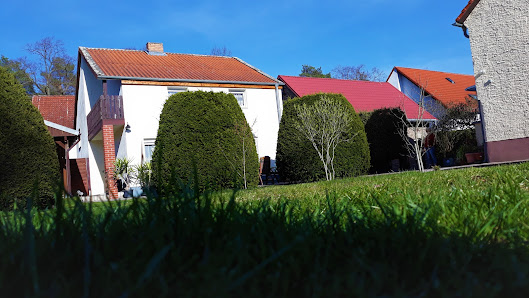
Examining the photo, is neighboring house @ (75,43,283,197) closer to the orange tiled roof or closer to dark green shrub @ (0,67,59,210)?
the orange tiled roof

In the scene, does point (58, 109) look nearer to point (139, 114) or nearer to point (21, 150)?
point (139, 114)

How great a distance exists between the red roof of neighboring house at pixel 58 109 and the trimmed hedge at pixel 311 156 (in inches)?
798

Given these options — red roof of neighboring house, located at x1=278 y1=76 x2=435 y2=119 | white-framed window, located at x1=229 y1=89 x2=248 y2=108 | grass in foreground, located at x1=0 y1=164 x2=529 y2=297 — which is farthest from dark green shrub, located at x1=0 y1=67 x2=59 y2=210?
red roof of neighboring house, located at x1=278 y1=76 x2=435 y2=119

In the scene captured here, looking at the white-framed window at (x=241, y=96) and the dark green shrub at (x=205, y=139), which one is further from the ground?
the white-framed window at (x=241, y=96)

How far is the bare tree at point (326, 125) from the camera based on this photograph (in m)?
13.0

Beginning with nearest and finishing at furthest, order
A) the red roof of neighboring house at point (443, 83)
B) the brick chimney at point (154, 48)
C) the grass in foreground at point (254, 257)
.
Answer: the grass in foreground at point (254, 257) → the brick chimney at point (154, 48) → the red roof of neighboring house at point (443, 83)

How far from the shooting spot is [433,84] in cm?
3109

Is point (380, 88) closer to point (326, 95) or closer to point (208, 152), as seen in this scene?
point (326, 95)

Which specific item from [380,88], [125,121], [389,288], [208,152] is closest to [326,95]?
[208,152]

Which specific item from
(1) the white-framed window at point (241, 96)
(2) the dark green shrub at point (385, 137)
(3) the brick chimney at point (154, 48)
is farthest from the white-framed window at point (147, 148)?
(2) the dark green shrub at point (385, 137)

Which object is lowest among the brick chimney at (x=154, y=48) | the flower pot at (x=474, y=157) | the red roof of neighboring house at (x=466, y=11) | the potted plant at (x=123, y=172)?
the flower pot at (x=474, y=157)

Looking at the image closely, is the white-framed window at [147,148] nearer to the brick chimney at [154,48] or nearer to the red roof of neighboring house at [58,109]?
the brick chimney at [154,48]

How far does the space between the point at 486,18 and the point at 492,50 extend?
1199 mm

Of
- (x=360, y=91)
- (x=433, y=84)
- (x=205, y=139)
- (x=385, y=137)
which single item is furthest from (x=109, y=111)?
(x=433, y=84)
